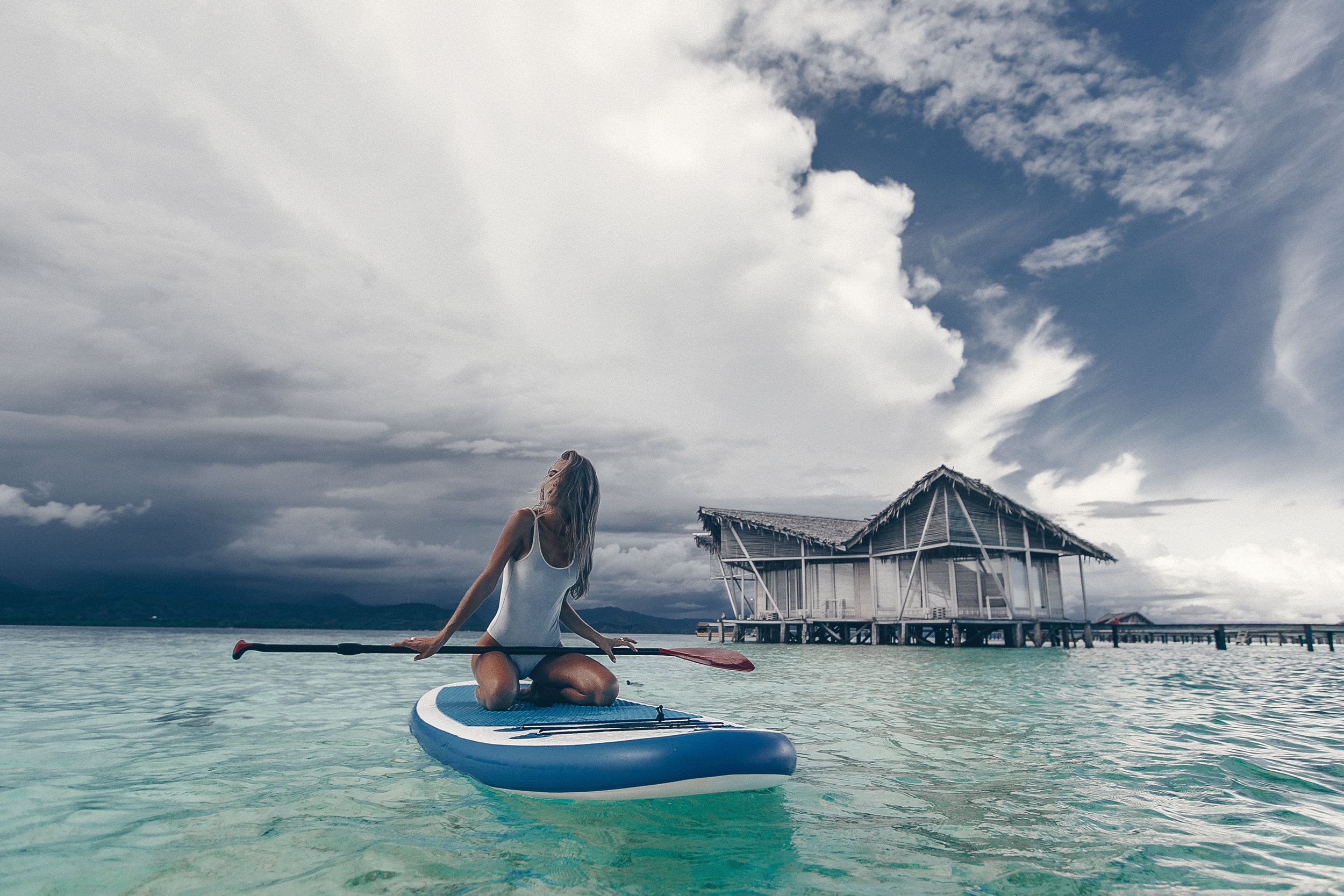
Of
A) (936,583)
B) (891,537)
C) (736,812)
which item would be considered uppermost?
(891,537)

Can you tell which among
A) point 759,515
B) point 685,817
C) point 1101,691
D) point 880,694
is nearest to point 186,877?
point 685,817

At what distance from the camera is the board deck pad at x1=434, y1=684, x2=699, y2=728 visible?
4344 mm

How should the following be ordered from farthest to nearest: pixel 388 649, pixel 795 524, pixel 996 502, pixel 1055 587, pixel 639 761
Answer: pixel 795 524
pixel 1055 587
pixel 996 502
pixel 388 649
pixel 639 761

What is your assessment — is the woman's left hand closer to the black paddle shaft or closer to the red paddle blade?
the black paddle shaft

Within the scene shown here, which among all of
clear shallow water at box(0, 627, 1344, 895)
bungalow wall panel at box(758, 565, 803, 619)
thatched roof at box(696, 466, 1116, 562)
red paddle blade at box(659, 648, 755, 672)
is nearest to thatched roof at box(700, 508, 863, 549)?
thatched roof at box(696, 466, 1116, 562)

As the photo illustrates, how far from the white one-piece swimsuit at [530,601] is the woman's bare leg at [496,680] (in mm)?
84

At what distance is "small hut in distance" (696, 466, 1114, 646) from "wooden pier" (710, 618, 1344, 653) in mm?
127

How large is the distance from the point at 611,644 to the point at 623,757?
1.91 m

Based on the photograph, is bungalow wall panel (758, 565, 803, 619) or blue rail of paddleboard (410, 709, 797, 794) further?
bungalow wall panel (758, 565, 803, 619)

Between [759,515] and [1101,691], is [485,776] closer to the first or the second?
[1101,691]

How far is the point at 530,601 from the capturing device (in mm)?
4965

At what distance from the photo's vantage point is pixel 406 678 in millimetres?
15516

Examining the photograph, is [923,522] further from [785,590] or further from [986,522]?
[785,590]

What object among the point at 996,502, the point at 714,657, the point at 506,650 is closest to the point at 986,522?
the point at 996,502
